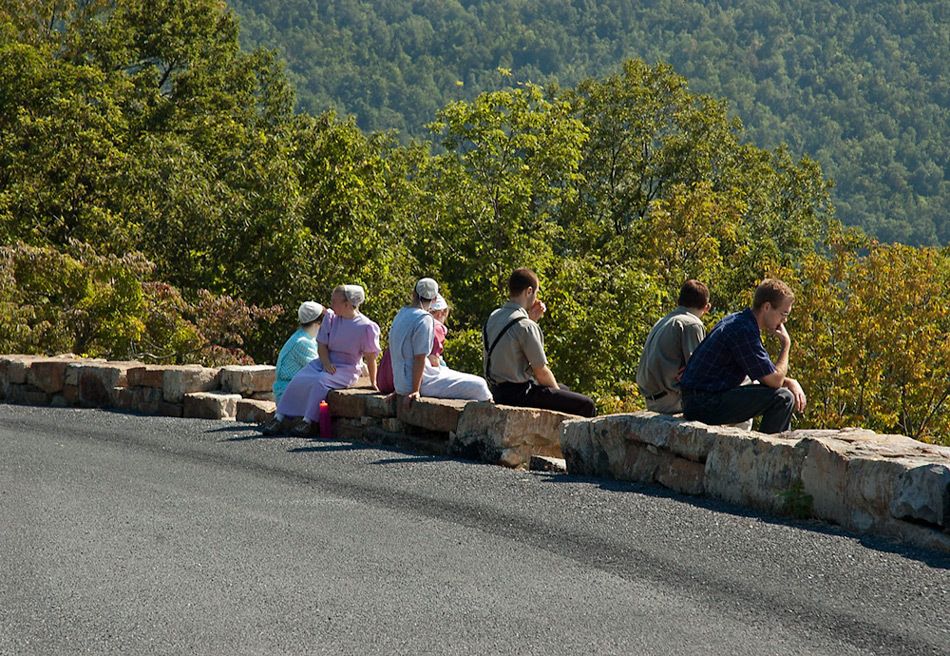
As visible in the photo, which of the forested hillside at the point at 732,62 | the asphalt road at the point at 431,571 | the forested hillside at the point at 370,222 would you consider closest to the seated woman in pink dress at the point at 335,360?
the asphalt road at the point at 431,571

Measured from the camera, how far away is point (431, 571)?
628 cm

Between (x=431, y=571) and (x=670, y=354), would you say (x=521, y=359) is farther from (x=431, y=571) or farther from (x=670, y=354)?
(x=431, y=571)

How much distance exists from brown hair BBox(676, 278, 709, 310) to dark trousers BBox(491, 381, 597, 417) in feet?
3.89

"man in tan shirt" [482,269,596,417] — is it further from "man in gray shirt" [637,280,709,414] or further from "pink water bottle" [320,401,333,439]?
"pink water bottle" [320,401,333,439]

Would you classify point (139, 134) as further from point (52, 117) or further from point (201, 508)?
point (201, 508)

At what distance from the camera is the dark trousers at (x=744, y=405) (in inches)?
339

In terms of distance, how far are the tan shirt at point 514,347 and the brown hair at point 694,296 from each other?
3.72ft

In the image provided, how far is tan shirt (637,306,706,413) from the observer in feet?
30.7

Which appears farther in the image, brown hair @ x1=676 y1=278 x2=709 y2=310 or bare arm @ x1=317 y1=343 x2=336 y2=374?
bare arm @ x1=317 y1=343 x2=336 y2=374

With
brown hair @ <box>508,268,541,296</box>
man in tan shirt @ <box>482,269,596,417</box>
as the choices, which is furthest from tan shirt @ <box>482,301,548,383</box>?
brown hair @ <box>508,268,541,296</box>

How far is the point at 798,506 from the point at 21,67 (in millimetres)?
29163

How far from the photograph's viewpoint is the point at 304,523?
7.41 meters

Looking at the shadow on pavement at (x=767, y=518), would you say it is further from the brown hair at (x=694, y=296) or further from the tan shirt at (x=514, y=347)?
the brown hair at (x=694, y=296)

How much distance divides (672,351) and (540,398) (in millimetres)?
1247
